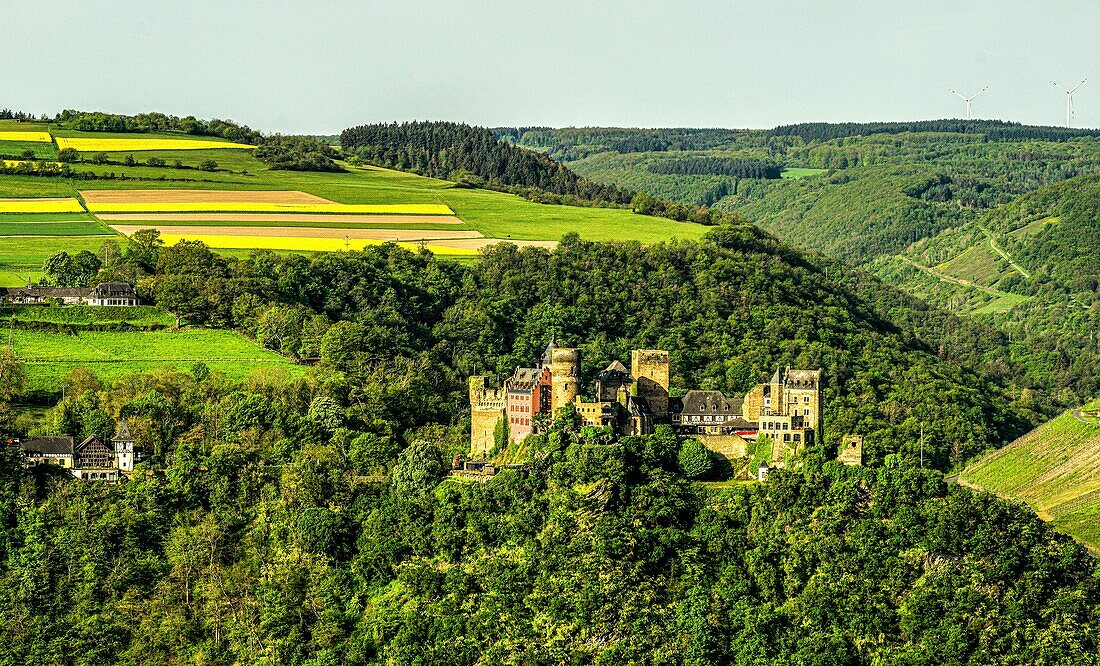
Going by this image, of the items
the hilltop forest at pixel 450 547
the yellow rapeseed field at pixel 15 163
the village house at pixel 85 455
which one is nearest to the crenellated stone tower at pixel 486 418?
the hilltop forest at pixel 450 547

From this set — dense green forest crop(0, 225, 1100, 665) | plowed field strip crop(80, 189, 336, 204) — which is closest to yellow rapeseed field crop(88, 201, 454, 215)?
plowed field strip crop(80, 189, 336, 204)

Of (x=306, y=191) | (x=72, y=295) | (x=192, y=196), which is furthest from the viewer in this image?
(x=306, y=191)

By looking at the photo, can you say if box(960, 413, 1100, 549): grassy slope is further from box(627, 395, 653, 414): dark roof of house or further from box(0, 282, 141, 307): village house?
box(0, 282, 141, 307): village house

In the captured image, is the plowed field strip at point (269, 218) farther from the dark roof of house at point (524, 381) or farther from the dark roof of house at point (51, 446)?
the dark roof of house at point (524, 381)

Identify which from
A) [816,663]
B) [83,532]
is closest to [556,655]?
[816,663]

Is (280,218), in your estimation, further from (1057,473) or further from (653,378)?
(1057,473)

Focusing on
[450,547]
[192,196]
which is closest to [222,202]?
[192,196]
